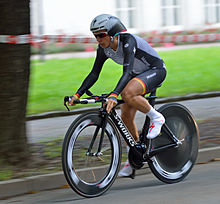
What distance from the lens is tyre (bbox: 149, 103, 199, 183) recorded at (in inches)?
253

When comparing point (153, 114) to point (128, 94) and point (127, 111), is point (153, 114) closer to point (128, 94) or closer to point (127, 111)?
point (127, 111)

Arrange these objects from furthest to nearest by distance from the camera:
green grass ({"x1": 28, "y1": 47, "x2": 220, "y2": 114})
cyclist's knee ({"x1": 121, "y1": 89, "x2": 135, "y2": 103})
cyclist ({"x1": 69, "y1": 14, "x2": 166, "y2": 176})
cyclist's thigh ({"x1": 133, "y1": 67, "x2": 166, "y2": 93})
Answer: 1. green grass ({"x1": 28, "y1": 47, "x2": 220, "y2": 114})
2. cyclist's thigh ({"x1": 133, "y1": 67, "x2": 166, "y2": 93})
3. cyclist's knee ({"x1": 121, "y1": 89, "x2": 135, "y2": 103})
4. cyclist ({"x1": 69, "y1": 14, "x2": 166, "y2": 176})

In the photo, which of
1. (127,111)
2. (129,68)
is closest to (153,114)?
(127,111)

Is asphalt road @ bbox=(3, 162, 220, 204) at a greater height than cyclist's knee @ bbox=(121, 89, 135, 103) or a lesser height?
lesser

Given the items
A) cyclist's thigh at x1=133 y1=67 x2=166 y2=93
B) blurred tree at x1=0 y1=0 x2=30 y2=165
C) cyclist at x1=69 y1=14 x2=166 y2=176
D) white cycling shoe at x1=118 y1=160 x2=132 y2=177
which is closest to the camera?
cyclist at x1=69 y1=14 x2=166 y2=176

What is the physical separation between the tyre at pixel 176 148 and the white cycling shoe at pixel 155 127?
0.61ft

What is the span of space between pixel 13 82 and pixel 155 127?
171 cm

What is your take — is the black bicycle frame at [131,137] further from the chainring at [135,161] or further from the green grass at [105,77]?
the green grass at [105,77]

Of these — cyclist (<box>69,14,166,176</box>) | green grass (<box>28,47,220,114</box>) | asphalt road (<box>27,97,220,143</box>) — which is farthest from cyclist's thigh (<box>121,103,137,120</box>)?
green grass (<box>28,47,220,114</box>)

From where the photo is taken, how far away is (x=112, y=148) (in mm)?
6035

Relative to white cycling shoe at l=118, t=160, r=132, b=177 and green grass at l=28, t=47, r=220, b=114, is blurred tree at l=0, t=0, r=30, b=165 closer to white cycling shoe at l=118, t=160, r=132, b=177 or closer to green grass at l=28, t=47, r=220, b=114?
white cycling shoe at l=118, t=160, r=132, b=177

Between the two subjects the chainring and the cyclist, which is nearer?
the cyclist

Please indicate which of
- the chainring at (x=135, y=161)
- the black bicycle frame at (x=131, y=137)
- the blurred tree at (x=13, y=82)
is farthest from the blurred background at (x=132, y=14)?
the chainring at (x=135, y=161)

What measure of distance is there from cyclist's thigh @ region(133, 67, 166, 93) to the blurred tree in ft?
4.87
